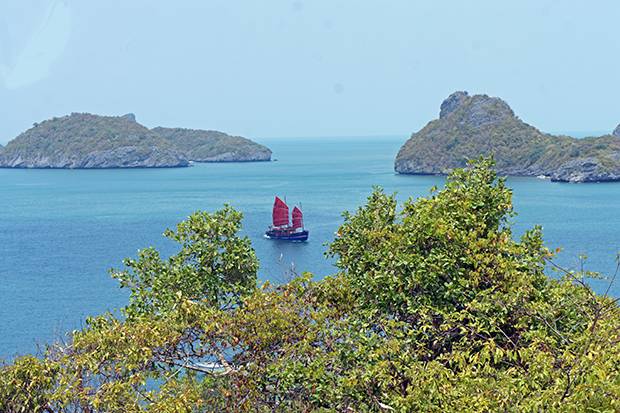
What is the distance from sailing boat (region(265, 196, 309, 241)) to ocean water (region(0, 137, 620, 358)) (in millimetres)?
1188

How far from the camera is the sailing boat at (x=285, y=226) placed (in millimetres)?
66613

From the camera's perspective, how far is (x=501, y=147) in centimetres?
14488

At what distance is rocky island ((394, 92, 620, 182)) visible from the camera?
392 feet

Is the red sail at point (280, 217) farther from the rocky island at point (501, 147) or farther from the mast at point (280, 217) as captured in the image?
the rocky island at point (501, 147)

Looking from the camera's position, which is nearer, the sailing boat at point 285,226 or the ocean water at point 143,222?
the ocean water at point 143,222

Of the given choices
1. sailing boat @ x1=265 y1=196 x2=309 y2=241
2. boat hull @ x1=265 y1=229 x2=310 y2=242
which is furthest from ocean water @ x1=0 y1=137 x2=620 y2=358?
sailing boat @ x1=265 y1=196 x2=309 y2=241

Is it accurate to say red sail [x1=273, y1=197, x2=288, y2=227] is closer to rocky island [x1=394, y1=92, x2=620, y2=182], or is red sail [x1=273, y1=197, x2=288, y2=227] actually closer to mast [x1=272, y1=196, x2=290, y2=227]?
mast [x1=272, y1=196, x2=290, y2=227]

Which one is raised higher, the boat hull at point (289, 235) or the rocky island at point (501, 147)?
the rocky island at point (501, 147)

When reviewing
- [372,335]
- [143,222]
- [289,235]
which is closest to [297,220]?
[289,235]

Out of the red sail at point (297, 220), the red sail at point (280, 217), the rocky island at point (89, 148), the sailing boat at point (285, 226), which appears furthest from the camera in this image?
the rocky island at point (89, 148)

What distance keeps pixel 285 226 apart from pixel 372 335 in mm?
60620

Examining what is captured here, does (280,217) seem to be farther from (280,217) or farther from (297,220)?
(297,220)

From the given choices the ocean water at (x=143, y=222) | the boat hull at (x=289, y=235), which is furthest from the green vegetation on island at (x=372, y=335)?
the boat hull at (x=289, y=235)

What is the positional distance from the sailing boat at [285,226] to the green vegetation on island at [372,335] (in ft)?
177
